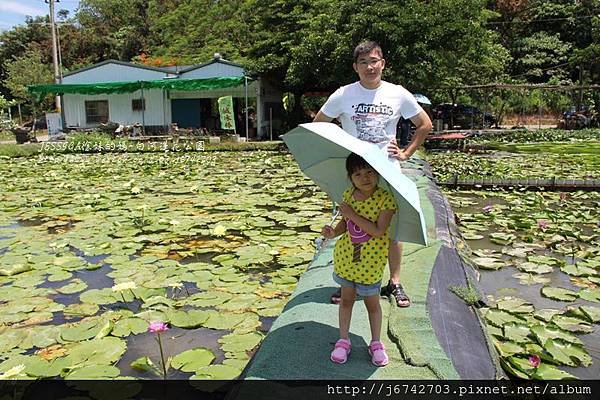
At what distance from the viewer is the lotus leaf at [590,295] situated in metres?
3.16

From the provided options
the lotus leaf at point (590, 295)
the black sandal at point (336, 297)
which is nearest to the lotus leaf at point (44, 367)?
the black sandal at point (336, 297)

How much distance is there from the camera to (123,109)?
21.0 m

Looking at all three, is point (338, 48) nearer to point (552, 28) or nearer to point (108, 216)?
point (108, 216)

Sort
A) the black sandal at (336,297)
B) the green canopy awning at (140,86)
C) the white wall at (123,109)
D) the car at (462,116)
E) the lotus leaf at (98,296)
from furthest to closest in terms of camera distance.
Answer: the car at (462,116) → the white wall at (123,109) → the green canopy awning at (140,86) → the lotus leaf at (98,296) → the black sandal at (336,297)

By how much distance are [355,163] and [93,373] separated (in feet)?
5.36

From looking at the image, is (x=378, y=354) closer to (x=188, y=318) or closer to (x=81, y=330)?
(x=188, y=318)

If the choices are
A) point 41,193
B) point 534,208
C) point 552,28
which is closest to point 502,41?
point 552,28

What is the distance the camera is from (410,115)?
264 cm

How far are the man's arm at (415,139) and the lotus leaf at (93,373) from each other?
1811 mm

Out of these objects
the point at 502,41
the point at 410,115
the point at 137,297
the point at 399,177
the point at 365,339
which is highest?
the point at 502,41

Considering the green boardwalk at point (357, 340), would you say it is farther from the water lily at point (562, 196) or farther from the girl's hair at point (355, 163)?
the water lily at point (562, 196)

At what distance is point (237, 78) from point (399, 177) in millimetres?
16499

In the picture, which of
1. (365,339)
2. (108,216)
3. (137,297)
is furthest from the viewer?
(108,216)

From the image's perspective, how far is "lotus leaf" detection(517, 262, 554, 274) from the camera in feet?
12.3
